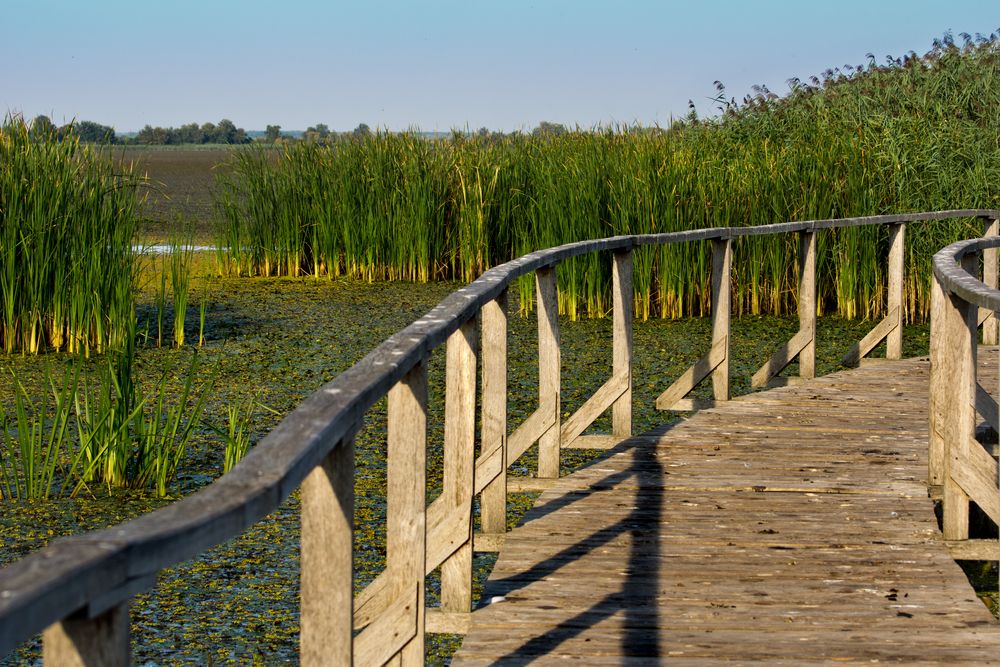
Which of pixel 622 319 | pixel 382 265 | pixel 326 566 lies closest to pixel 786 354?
pixel 622 319

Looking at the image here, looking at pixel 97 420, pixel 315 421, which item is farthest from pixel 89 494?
pixel 315 421

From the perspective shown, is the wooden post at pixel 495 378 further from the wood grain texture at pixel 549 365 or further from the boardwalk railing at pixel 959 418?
the boardwalk railing at pixel 959 418

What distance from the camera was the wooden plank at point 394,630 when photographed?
2203 mm

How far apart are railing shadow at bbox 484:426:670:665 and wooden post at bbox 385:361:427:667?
0.55 m

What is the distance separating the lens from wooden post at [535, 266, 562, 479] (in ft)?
13.3

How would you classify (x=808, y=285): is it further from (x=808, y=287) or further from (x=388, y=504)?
(x=388, y=504)

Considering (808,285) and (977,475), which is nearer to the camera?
(977,475)

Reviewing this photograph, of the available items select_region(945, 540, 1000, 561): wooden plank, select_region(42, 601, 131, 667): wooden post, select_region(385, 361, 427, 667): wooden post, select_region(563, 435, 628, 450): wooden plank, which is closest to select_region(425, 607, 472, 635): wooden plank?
select_region(385, 361, 427, 667): wooden post

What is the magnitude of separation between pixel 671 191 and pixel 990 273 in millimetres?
2222

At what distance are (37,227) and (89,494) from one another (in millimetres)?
2660

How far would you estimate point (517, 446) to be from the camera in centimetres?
411

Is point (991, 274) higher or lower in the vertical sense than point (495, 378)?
higher

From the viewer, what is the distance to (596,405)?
15.4 ft

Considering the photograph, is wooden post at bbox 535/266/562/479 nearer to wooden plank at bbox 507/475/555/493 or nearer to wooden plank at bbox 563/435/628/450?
wooden plank at bbox 507/475/555/493
